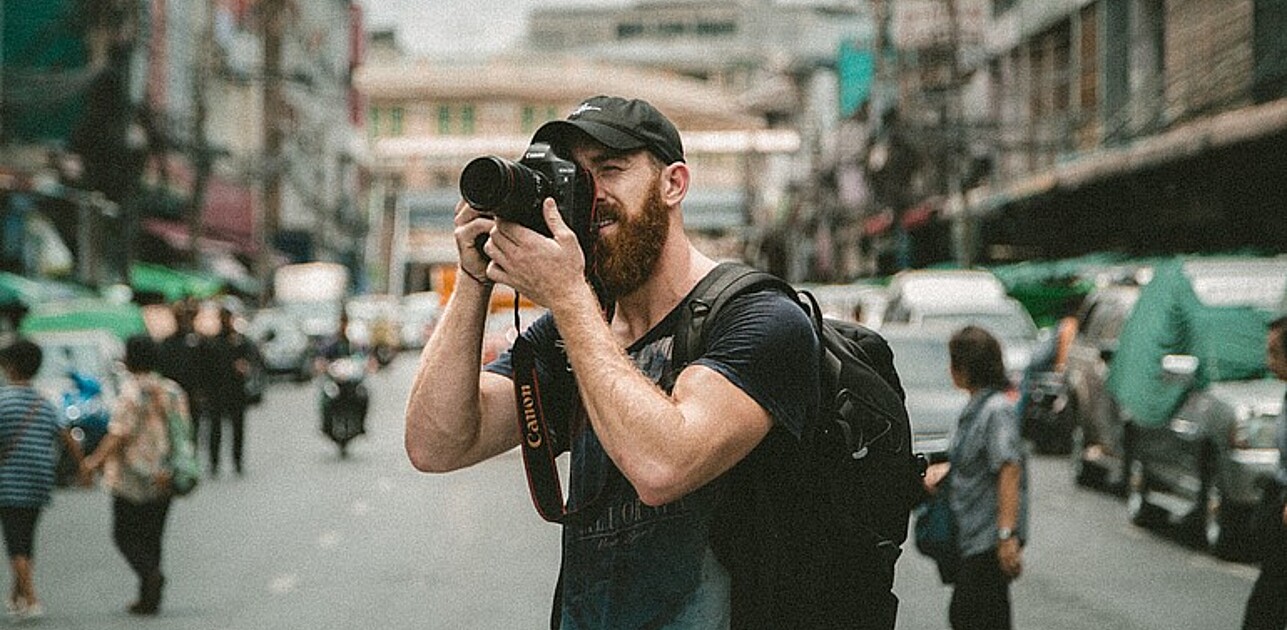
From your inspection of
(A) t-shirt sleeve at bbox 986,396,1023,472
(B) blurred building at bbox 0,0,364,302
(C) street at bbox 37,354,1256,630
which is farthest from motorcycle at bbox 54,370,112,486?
(A) t-shirt sleeve at bbox 986,396,1023,472

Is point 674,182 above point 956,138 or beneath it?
beneath

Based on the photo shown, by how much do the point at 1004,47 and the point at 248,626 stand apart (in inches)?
1415

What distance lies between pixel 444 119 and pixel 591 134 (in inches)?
4413

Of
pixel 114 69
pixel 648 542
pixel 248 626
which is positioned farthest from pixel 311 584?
pixel 114 69

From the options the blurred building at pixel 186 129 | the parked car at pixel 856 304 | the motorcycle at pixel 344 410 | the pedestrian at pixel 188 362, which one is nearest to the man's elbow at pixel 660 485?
the pedestrian at pixel 188 362

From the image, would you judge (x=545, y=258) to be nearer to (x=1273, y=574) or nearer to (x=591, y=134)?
(x=591, y=134)

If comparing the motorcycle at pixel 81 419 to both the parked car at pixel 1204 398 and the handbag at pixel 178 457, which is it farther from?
the parked car at pixel 1204 398

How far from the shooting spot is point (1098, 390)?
53.7ft

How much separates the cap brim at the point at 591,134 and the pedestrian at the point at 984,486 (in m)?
4.19

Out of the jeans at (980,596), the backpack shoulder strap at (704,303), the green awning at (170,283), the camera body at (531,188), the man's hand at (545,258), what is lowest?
the jeans at (980,596)

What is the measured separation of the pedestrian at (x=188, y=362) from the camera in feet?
61.9

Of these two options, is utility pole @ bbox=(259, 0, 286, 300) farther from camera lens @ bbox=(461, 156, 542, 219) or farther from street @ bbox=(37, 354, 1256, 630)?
camera lens @ bbox=(461, 156, 542, 219)

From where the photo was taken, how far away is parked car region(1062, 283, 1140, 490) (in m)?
15.7

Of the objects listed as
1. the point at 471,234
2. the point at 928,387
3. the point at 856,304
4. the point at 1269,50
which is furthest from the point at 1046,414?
the point at 471,234
